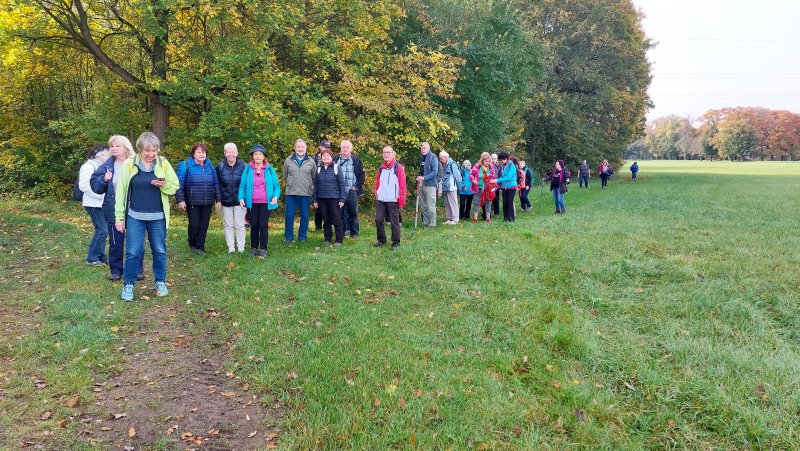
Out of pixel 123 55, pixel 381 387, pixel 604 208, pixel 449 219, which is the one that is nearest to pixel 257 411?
pixel 381 387

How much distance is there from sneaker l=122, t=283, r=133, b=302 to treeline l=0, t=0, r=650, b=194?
6.10 metres

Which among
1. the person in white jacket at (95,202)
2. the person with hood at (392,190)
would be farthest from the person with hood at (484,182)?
the person in white jacket at (95,202)

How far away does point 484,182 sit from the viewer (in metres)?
12.4

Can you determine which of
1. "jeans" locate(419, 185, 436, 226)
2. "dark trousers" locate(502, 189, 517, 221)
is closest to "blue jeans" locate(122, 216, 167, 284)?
"jeans" locate(419, 185, 436, 226)

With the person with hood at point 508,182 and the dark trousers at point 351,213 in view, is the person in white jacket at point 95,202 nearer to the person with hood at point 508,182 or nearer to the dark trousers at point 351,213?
the dark trousers at point 351,213

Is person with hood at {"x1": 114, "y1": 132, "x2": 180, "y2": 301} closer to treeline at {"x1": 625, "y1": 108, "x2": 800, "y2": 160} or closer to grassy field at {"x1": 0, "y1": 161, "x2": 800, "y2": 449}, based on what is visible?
grassy field at {"x1": 0, "y1": 161, "x2": 800, "y2": 449}

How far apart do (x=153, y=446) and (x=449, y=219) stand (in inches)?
381

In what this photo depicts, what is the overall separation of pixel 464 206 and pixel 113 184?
28.7ft

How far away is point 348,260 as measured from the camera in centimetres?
804

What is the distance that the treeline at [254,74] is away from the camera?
11.8 meters

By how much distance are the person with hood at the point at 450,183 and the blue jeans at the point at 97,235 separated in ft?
24.2

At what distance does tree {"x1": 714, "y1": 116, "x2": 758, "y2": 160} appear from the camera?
97625 millimetres

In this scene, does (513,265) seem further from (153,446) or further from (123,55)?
(123,55)

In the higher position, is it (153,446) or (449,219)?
(449,219)
